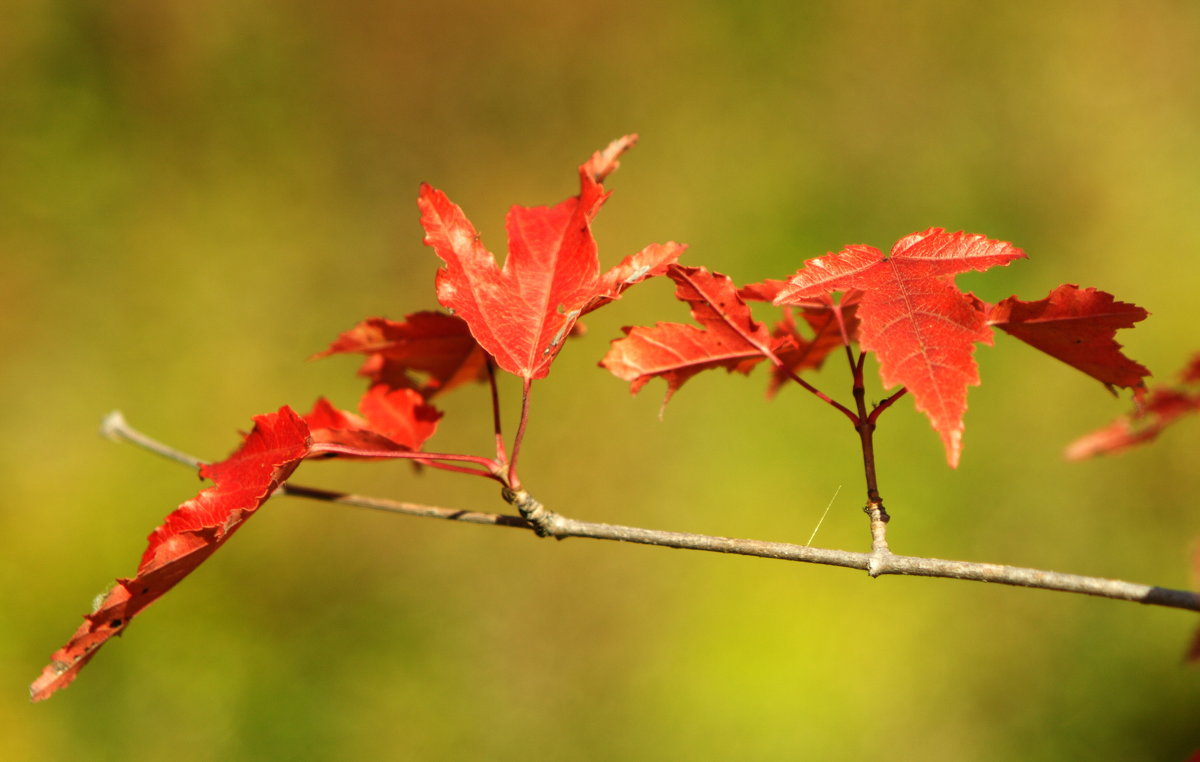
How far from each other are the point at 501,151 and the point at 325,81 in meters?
0.58

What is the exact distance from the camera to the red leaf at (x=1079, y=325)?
0.56 m

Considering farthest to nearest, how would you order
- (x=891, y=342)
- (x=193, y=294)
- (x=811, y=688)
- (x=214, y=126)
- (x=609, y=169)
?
(x=214, y=126)
(x=193, y=294)
(x=811, y=688)
(x=609, y=169)
(x=891, y=342)

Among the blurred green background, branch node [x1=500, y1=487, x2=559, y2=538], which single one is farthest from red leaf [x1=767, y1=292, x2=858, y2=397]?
the blurred green background

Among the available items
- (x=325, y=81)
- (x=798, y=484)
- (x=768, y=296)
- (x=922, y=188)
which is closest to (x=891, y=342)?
(x=768, y=296)

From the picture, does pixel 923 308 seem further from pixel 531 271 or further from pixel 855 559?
pixel 531 271

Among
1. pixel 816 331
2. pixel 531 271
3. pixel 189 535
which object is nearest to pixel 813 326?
pixel 816 331

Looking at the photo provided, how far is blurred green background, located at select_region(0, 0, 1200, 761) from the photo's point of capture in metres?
1.87

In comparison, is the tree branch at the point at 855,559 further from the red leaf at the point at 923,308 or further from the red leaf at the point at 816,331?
the red leaf at the point at 816,331

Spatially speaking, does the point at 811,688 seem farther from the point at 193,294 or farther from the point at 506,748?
the point at 193,294

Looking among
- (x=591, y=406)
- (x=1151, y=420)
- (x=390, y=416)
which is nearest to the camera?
(x=390, y=416)

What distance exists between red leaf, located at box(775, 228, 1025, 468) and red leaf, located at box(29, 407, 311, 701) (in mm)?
351

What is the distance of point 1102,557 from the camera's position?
6.64ft

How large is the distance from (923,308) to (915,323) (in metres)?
0.01

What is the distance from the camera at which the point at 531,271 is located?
0.67 meters
